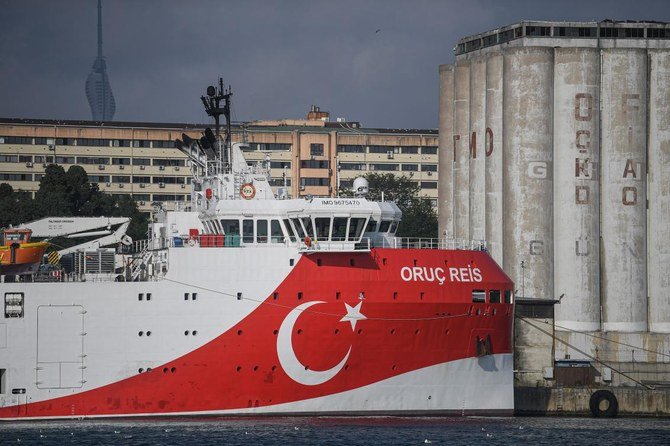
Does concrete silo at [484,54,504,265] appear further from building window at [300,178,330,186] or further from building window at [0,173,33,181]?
building window at [0,173,33,181]

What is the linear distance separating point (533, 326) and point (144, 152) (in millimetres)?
47422

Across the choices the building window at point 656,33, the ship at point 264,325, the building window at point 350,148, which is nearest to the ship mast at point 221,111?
the ship at point 264,325

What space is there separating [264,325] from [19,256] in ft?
28.0

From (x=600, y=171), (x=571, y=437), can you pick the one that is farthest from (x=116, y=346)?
(x=600, y=171)

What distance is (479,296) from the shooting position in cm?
4262

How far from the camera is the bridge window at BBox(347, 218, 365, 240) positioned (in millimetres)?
42062

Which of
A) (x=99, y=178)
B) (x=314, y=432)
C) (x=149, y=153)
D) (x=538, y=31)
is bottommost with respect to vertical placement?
(x=314, y=432)

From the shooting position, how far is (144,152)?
9156cm

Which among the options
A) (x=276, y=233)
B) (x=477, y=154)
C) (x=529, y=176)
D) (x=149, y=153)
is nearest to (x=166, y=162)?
(x=149, y=153)

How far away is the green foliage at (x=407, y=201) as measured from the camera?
274 feet

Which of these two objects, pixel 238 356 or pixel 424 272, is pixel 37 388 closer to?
pixel 238 356

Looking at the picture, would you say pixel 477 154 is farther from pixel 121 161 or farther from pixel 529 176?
pixel 121 161

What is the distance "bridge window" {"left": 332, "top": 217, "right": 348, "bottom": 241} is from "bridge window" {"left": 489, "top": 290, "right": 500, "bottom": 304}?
17.2 ft

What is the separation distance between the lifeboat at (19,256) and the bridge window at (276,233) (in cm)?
762
